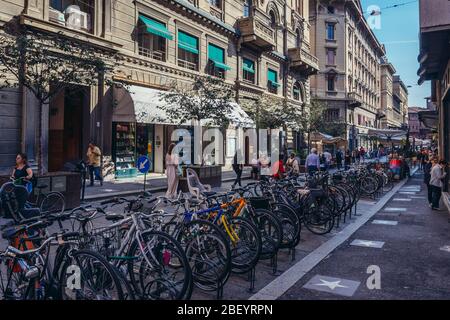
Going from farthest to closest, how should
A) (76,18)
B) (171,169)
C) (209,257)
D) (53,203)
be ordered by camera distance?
(76,18), (171,169), (53,203), (209,257)

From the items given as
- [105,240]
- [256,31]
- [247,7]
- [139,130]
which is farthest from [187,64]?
[105,240]

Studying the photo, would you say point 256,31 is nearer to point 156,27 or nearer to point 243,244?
point 156,27

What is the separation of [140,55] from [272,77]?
15156mm

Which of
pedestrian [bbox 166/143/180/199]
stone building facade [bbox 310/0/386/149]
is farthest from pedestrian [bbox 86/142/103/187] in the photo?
stone building facade [bbox 310/0/386/149]

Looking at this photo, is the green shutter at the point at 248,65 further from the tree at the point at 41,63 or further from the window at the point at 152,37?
the tree at the point at 41,63

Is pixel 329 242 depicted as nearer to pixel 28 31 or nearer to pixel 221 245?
pixel 221 245

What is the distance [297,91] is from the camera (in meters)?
34.5

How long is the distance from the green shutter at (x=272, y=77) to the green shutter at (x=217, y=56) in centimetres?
668

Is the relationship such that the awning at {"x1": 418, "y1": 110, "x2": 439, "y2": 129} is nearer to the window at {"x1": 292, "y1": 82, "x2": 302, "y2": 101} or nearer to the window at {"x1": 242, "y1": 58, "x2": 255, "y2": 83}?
the window at {"x1": 242, "y1": 58, "x2": 255, "y2": 83}

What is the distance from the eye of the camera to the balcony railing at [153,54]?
698 inches

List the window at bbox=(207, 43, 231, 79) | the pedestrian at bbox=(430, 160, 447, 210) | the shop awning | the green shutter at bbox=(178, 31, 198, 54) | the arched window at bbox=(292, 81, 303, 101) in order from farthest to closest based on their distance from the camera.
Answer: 1. the arched window at bbox=(292, 81, 303, 101)
2. the shop awning
3. the window at bbox=(207, 43, 231, 79)
4. the green shutter at bbox=(178, 31, 198, 54)
5. the pedestrian at bbox=(430, 160, 447, 210)

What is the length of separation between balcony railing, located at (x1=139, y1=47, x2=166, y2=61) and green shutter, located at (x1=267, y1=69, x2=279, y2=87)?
12531mm

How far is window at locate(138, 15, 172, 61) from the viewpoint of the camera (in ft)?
57.1
